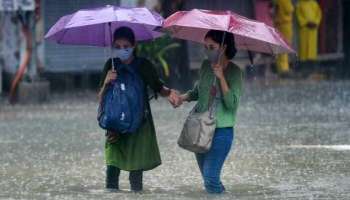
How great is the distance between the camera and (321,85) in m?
21.3

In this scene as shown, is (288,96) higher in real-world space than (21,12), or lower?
lower

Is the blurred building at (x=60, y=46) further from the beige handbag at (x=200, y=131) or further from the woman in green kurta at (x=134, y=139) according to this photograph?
the beige handbag at (x=200, y=131)

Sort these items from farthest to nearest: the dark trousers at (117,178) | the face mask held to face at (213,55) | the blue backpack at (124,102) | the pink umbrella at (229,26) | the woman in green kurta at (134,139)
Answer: the dark trousers at (117,178) → the woman in green kurta at (134,139) → the blue backpack at (124,102) → the face mask held to face at (213,55) → the pink umbrella at (229,26)

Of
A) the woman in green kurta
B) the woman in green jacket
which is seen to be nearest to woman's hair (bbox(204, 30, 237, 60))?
the woman in green jacket

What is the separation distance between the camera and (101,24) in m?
9.32

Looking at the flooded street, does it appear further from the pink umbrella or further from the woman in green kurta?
the pink umbrella

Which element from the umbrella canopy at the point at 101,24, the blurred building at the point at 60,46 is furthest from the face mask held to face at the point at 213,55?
the blurred building at the point at 60,46

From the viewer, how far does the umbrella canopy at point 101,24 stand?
8.77m

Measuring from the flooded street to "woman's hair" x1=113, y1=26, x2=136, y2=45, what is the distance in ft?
4.40

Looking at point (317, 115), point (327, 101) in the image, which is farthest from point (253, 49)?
point (327, 101)

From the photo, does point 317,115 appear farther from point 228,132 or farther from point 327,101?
point 228,132

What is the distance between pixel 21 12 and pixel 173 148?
241 inches

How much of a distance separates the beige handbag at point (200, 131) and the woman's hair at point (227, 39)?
30cm

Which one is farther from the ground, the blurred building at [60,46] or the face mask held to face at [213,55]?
the face mask held to face at [213,55]
